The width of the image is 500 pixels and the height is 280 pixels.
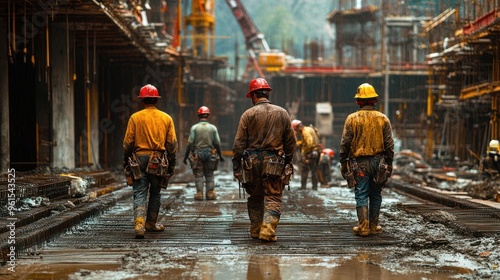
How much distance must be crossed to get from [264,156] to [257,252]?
1.47m

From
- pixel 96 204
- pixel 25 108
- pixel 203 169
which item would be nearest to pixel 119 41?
pixel 25 108

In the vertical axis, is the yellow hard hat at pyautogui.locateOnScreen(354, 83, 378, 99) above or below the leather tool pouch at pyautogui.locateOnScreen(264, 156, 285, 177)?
above

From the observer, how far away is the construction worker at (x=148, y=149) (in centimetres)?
944

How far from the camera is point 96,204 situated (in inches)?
492

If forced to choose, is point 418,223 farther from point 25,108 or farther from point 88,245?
point 25,108

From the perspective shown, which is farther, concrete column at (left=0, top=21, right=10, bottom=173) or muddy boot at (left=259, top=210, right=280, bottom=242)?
concrete column at (left=0, top=21, right=10, bottom=173)

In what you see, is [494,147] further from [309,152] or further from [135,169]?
[135,169]

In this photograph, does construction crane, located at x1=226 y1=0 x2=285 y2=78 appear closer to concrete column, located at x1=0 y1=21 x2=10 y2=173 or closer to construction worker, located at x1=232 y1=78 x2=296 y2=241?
concrete column, located at x1=0 y1=21 x2=10 y2=173

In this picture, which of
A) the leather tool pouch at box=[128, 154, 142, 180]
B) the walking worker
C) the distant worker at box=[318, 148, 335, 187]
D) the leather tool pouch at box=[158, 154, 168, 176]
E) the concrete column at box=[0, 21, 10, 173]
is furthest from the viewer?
the distant worker at box=[318, 148, 335, 187]

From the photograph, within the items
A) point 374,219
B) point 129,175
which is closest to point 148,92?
point 129,175

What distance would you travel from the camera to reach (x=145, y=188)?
955cm

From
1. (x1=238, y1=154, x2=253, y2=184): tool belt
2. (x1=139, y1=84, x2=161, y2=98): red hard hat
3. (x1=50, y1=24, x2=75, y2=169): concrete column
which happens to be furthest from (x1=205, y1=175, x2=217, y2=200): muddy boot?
(x1=50, y1=24, x2=75, y2=169): concrete column

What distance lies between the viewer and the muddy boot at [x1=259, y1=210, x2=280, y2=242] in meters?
8.77

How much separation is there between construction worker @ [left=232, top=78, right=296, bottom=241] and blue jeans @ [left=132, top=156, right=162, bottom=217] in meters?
1.11
